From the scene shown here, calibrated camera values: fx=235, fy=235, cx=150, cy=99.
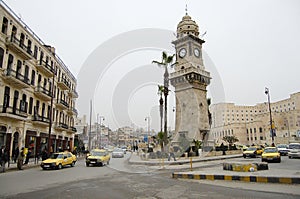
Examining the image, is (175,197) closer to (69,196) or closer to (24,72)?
(69,196)

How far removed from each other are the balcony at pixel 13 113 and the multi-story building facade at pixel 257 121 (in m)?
60.3

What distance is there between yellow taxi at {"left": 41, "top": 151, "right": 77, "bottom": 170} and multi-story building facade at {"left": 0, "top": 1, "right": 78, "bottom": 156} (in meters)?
5.43

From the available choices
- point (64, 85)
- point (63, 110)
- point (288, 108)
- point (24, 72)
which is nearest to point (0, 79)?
point (24, 72)

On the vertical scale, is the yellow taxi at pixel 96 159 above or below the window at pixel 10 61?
below

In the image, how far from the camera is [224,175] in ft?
37.5

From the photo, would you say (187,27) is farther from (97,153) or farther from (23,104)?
(23,104)

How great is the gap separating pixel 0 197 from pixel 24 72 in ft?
69.9

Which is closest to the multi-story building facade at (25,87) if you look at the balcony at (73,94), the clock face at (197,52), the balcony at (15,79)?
the balcony at (15,79)

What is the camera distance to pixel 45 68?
30.1 metres

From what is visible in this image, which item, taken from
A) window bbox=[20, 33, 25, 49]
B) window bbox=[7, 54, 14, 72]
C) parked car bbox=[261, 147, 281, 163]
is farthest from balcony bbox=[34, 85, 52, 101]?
parked car bbox=[261, 147, 281, 163]

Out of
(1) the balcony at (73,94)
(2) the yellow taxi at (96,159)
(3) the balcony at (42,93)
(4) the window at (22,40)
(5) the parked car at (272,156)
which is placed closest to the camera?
(5) the parked car at (272,156)

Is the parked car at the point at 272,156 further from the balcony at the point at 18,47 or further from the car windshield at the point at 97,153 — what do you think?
the balcony at the point at 18,47

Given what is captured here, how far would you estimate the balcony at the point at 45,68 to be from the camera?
29275 mm

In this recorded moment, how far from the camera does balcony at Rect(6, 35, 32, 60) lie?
22.6 m
